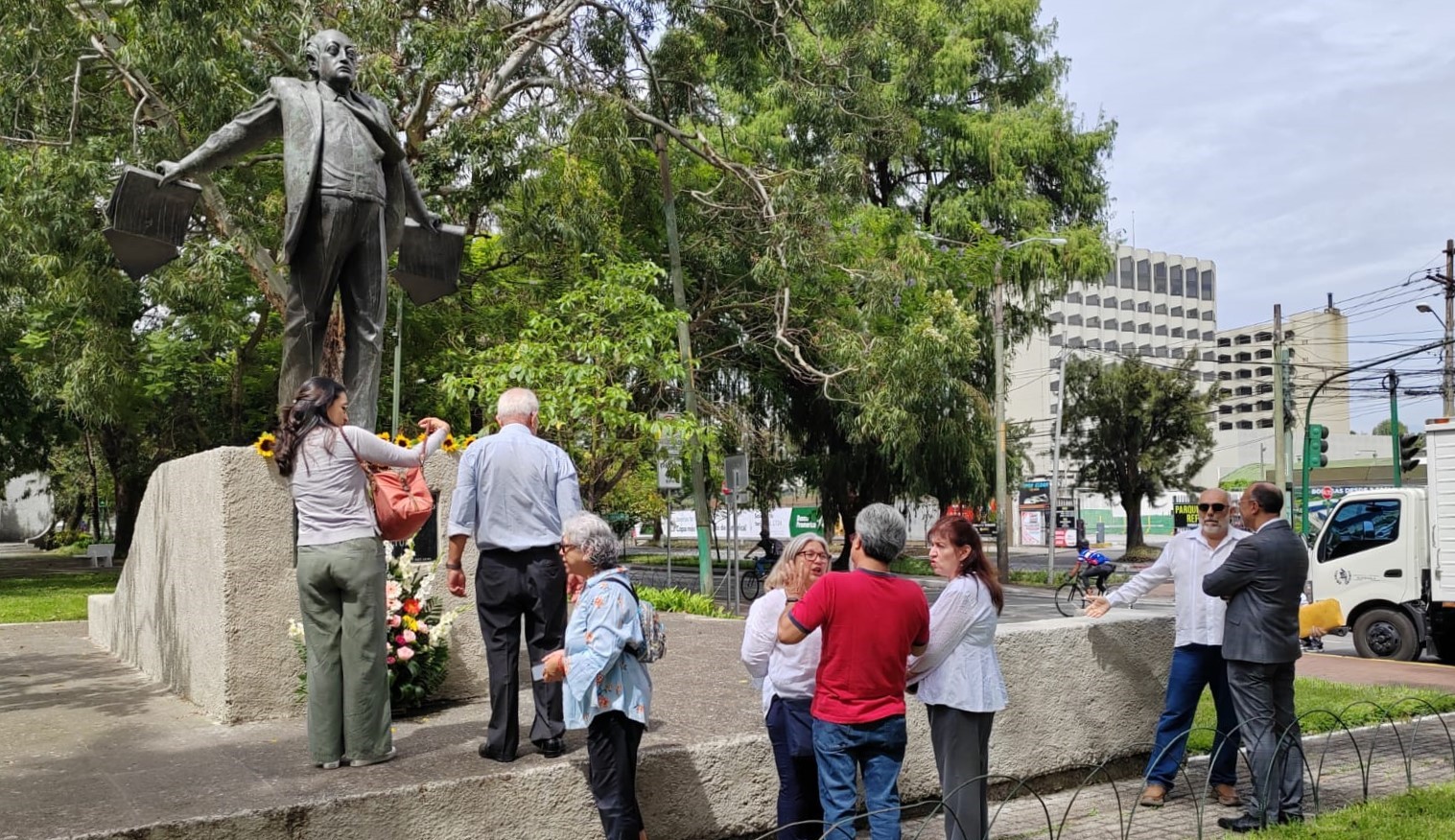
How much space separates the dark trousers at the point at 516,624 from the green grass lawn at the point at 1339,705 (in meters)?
4.79

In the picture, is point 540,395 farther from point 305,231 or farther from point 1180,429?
point 1180,429

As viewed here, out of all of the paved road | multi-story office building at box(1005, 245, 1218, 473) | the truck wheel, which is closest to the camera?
the truck wheel

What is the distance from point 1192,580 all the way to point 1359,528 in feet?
35.0

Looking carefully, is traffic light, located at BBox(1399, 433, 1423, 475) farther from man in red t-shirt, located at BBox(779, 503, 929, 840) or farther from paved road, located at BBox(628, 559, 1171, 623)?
man in red t-shirt, located at BBox(779, 503, 929, 840)

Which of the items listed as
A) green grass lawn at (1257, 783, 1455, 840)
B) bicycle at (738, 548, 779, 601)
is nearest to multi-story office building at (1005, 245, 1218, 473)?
bicycle at (738, 548, 779, 601)

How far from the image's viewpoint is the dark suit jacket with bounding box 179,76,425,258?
618cm

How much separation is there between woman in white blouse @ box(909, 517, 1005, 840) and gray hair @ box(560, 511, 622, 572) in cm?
134

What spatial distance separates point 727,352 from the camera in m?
25.1

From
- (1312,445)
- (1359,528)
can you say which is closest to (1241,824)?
(1359,528)

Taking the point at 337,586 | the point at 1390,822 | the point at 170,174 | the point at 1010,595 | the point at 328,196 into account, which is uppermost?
the point at 170,174

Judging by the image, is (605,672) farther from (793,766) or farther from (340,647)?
(340,647)

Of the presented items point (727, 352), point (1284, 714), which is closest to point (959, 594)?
point (1284, 714)

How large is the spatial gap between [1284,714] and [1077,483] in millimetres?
44535

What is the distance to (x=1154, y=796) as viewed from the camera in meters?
6.52
